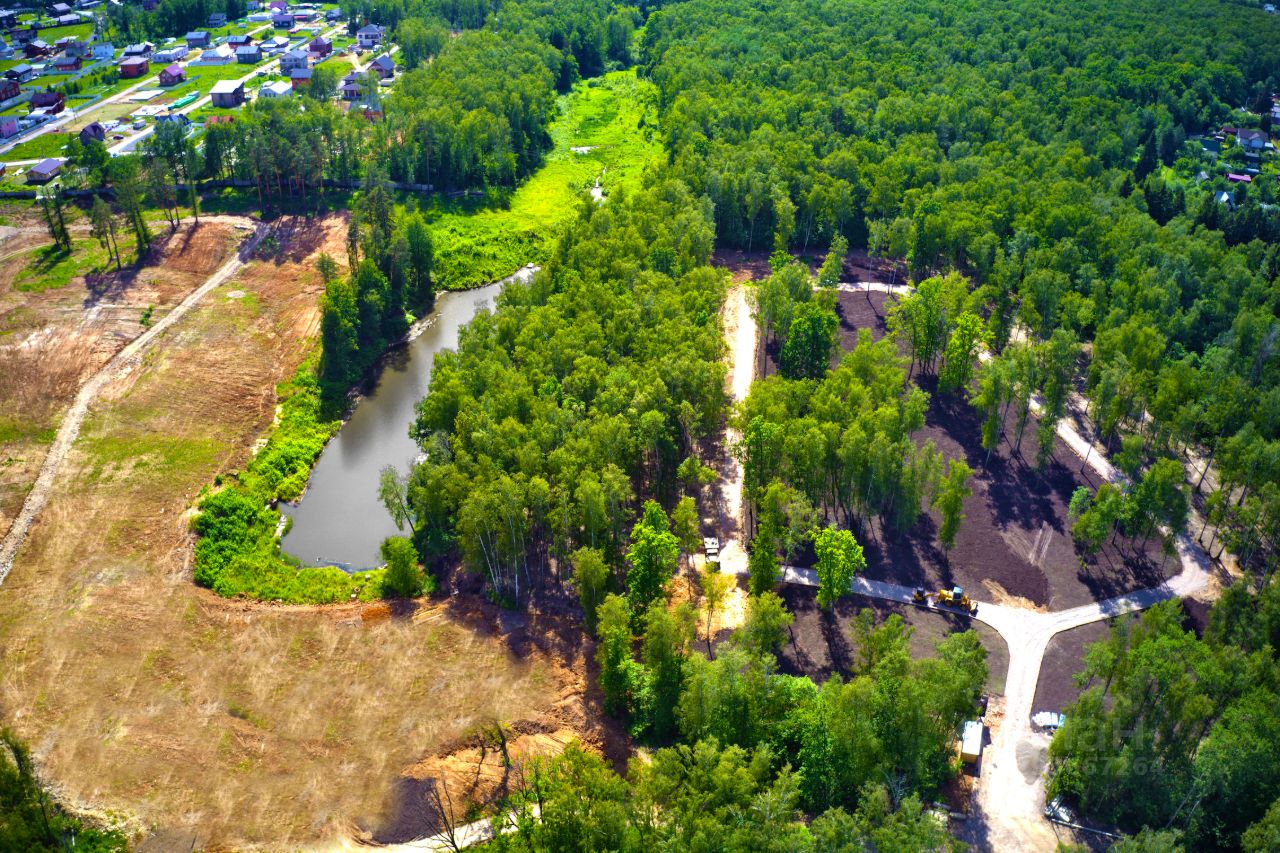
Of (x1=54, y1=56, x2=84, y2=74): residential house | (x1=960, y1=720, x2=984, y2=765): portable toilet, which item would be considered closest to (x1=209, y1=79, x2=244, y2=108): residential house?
(x1=54, y1=56, x2=84, y2=74): residential house

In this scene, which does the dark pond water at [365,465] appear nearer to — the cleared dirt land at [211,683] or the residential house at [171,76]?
the cleared dirt land at [211,683]

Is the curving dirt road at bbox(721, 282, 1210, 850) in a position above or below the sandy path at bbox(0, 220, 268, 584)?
below

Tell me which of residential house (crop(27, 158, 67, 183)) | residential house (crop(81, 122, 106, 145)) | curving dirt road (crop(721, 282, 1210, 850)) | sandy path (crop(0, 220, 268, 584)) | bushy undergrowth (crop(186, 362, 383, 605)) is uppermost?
residential house (crop(81, 122, 106, 145))

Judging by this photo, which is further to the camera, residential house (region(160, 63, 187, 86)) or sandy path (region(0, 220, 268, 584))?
residential house (region(160, 63, 187, 86))

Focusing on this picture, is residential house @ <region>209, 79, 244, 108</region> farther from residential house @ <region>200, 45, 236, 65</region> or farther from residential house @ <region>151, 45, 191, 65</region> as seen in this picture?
residential house @ <region>151, 45, 191, 65</region>

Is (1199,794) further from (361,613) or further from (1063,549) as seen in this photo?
(361,613)
